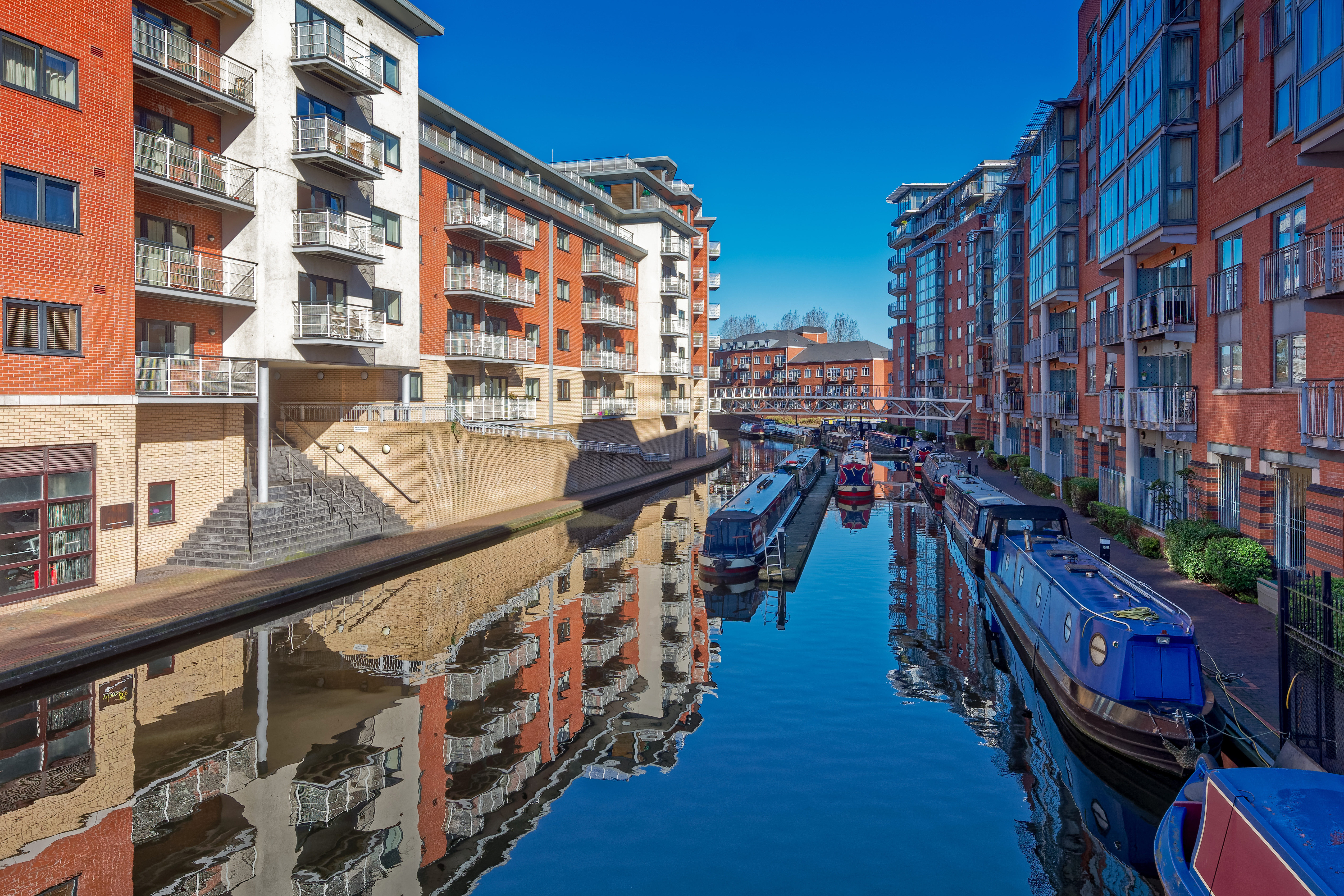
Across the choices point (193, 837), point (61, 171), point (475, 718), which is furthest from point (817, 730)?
point (61, 171)

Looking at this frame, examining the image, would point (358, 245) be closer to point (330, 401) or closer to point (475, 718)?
point (330, 401)

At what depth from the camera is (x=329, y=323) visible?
21.8 metres

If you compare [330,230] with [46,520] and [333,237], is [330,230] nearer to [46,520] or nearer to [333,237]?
[333,237]

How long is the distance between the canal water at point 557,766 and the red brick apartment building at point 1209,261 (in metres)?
6.76

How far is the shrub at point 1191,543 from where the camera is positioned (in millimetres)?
17344

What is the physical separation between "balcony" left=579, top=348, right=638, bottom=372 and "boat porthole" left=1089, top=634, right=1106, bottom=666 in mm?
34143

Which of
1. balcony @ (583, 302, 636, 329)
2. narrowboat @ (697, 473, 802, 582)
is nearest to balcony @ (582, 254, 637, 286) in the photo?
balcony @ (583, 302, 636, 329)

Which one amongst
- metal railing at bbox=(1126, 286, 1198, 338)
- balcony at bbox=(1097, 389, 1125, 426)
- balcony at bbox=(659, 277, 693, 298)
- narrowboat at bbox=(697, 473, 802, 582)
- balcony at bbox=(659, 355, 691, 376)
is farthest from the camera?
balcony at bbox=(659, 277, 693, 298)

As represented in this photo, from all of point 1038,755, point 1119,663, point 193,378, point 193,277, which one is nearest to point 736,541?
point 1038,755

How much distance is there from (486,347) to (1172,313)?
22.6m

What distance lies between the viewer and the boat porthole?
10672 mm

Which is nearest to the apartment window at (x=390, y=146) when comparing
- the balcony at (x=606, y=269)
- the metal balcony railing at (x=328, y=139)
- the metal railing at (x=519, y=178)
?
the metal balcony railing at (x=328, y=139)

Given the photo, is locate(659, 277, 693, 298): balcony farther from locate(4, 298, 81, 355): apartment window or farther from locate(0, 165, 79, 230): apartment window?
locate(4, 298, 81, 355): apartment window

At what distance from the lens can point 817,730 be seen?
1199 cm
